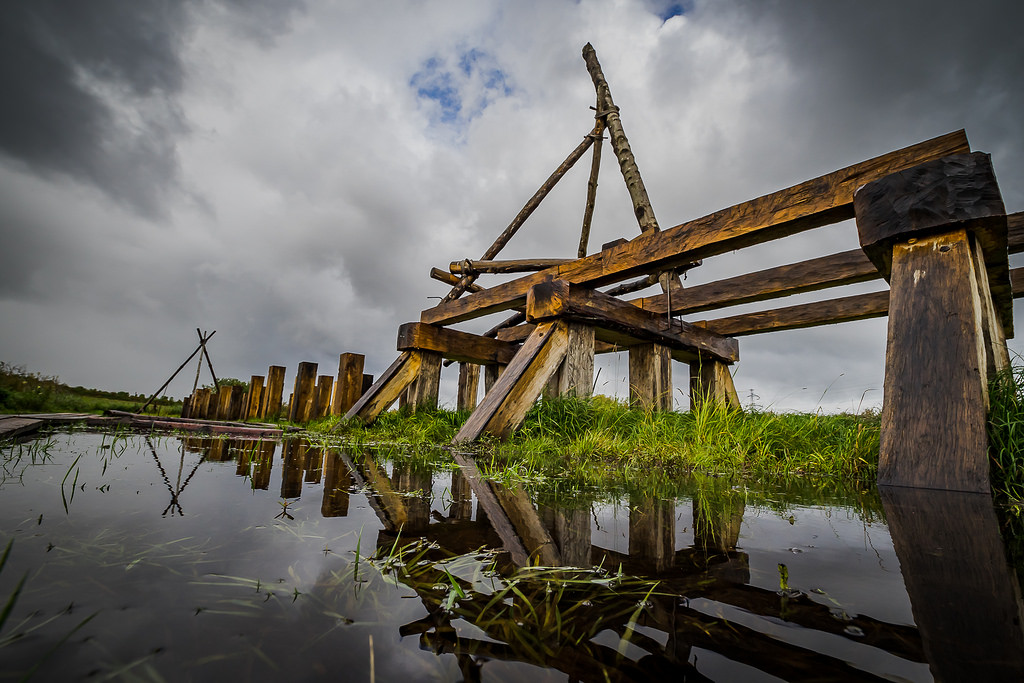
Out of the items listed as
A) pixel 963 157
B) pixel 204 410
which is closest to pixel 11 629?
pixel 963 157

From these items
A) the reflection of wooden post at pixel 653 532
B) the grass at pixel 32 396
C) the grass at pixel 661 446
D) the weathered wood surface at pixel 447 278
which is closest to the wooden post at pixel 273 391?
the grass at pixel 32 396

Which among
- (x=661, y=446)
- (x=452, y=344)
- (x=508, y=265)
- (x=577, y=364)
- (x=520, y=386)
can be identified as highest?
(x=508, y=265)

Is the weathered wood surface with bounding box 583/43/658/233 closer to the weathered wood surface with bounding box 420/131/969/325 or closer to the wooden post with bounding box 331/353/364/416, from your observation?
the weathered wood surface with bounding box 420/131/969/325

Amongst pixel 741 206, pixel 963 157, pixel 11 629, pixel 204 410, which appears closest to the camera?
pixel 11 629

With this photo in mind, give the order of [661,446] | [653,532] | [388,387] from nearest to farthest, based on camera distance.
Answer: [653,532] → [661,446] → [388,387]

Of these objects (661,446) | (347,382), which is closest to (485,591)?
(661,446)

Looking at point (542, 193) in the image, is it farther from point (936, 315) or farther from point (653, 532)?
point (653, 532)

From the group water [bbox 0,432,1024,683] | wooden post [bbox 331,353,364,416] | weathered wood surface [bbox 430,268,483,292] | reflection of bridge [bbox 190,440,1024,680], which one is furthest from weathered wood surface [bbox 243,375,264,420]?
reflection of bridge [bbox 190,440,1024,680]

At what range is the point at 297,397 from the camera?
9.30m

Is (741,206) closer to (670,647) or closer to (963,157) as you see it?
(963,157)

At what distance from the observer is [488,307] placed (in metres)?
5.21

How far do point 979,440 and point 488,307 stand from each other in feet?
13.5

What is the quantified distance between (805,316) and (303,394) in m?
9.05

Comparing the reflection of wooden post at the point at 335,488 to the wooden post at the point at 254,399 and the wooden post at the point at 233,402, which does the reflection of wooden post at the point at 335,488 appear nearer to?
the wooden post at the point at 254,399
